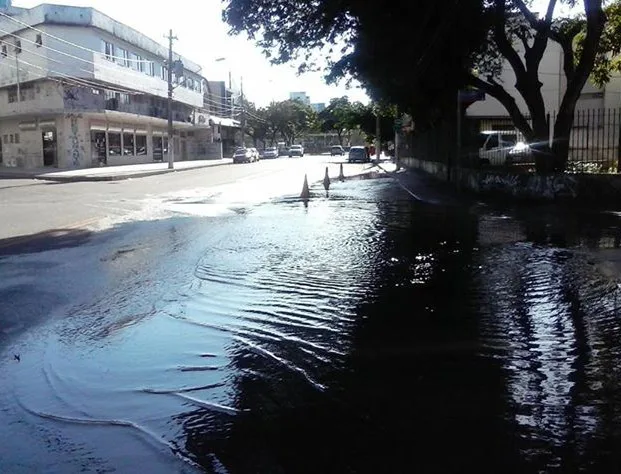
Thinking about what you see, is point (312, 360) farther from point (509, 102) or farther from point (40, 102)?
point (40, 102)

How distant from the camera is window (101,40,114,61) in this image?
147 ft

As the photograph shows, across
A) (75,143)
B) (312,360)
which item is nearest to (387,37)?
(312,360)

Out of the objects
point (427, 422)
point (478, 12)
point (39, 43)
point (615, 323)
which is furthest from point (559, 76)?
point (427, 422)

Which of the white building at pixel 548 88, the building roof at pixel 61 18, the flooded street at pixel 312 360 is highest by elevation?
the building roof at pixel 61 18

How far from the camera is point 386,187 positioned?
25891mm

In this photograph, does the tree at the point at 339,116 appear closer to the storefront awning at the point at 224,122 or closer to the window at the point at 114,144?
the storefront awning at the point at 224,122

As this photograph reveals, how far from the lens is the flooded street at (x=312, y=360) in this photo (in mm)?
3770

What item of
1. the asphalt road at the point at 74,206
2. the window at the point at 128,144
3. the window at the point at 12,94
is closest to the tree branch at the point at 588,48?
the asphalt road at the point at 74,206

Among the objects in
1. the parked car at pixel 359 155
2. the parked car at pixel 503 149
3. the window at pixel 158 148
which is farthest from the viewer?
the parked car at pixel 359 155

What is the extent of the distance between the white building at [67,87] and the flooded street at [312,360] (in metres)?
34.7

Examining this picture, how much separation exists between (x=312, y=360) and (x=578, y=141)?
17377 mm

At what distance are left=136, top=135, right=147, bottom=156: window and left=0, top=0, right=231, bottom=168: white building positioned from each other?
5.14ft

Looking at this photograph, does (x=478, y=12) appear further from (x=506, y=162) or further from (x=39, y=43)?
(x=39, y=43)

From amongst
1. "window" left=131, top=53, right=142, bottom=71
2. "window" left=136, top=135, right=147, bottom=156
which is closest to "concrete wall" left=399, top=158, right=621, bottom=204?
"window" left=131, top=53, right=142, bottom=71
